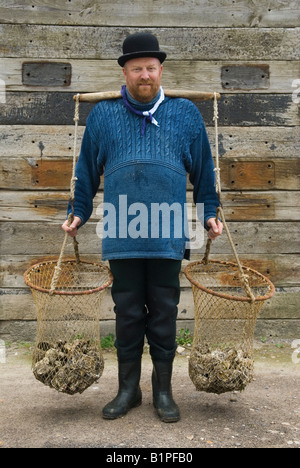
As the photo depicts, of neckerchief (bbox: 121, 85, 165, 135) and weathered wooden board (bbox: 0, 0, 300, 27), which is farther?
weathered wooden board (bbox: 0, 0, 300, 27)

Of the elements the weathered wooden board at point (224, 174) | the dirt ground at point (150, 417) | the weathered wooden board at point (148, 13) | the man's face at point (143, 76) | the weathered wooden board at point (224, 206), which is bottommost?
the dirt ground at point (150, 417)

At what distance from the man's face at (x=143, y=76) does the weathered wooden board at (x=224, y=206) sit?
1.61 metres

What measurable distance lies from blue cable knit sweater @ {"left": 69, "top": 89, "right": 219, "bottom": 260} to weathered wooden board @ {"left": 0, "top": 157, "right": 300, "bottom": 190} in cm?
131

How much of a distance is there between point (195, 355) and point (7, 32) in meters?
3.02

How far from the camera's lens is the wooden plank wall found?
165 inches

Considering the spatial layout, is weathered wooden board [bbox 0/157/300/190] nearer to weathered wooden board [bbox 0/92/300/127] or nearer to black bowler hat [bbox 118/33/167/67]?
weathered wooden board [bbox 0/92/300/127]

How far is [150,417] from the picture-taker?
113 inches

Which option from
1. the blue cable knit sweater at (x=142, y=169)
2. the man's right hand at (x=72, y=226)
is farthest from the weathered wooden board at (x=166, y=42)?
the man's right hand at (x=72, y=226)

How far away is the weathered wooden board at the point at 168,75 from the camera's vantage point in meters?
4.21

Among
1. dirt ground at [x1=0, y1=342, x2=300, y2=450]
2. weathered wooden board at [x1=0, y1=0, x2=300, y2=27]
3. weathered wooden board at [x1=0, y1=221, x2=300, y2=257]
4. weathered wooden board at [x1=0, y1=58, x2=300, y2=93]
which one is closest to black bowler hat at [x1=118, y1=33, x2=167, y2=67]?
weathered wooden board at [x1=0, y1=58, x2=300, y2=93]

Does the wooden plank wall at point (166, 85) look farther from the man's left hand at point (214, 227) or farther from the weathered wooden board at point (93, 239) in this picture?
the man's left hand at point (214, 227)

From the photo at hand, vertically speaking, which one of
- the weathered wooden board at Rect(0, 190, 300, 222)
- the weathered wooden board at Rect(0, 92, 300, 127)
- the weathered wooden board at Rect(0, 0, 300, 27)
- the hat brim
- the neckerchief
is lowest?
the weathered wooden board at Rect(0, 190, 300, 222)

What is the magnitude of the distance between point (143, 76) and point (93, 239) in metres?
1.87

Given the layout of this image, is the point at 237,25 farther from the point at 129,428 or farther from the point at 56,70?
the point at 129,428
